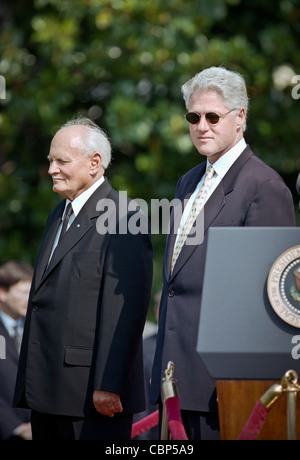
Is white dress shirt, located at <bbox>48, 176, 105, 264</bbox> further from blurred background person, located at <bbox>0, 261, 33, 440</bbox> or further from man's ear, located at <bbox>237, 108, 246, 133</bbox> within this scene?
blurred background person, located at <bbox>0, 261, 33, 440</bbox>

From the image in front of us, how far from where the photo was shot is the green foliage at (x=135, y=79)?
9914 mm

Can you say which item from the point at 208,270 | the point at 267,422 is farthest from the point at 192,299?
the point at 267,422

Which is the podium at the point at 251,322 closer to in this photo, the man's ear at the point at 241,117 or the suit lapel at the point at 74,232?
the man's ear at the point at 241,117

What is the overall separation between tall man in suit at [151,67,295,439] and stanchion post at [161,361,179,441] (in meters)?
0.20

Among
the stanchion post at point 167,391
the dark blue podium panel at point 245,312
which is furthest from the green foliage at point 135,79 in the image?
the dark blue podium panel at point 245,312

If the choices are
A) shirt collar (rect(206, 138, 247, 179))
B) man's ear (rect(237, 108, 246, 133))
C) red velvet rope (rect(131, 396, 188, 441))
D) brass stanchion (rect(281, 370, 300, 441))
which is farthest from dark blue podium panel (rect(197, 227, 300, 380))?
man's ear (rect(237, 108, 246, 133))

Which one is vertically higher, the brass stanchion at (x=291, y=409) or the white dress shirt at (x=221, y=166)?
the white dress shirt at (x=221, y=166)

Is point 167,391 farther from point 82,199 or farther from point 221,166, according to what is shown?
point 82,199

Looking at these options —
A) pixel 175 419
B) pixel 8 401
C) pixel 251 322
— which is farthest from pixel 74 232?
pixel 8 401

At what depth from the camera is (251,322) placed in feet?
10.1

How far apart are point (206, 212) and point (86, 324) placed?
2.66 feet

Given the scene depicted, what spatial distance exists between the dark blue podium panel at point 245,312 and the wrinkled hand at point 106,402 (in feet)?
3.17

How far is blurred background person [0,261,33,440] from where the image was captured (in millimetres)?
5473
